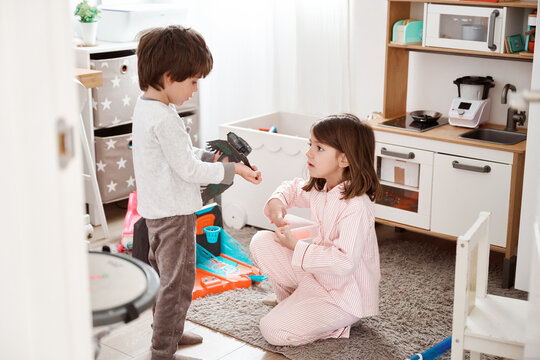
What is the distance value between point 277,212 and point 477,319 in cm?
79

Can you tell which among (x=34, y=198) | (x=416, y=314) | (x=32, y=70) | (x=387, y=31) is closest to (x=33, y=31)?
(x=32, y=70)

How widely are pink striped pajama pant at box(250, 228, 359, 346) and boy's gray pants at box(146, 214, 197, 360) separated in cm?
31

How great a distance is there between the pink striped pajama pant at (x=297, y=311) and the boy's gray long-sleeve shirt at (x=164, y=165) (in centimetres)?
44

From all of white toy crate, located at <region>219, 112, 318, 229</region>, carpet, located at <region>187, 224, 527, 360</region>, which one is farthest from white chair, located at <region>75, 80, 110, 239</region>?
carpet, located at <region>187, 224, 527, 360</region>

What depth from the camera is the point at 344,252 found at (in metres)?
2.11

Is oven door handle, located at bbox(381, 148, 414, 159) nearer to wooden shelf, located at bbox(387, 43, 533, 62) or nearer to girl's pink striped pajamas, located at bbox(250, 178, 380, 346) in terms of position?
wooden shelf, located at bbox(387, 43, 533, 62)

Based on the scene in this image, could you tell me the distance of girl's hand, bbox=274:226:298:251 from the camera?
7.22 feet

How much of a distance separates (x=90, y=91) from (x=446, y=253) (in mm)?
1674

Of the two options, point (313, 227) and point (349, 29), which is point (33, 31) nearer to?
point (313, 227)

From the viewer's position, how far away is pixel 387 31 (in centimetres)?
297

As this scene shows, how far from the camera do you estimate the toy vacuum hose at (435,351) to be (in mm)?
2033

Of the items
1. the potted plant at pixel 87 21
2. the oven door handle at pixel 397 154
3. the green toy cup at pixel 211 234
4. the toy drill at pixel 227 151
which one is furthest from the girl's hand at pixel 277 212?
the potted plant at pixel 87 21

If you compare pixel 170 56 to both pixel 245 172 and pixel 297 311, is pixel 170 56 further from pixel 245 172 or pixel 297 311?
pixel 297 311

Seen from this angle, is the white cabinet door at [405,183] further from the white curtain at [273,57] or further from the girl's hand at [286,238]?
the girl's hand at [286,238]
